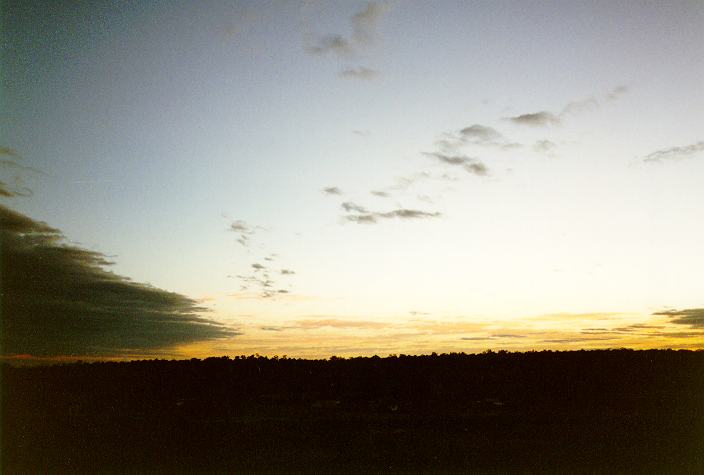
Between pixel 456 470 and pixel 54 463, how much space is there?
1493cm

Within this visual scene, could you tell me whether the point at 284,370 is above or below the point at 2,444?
above

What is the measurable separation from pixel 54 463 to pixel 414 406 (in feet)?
68.8

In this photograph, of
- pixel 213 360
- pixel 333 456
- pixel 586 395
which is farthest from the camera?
→ pixel 213 360

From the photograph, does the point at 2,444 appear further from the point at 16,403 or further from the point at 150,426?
the point at 16,403

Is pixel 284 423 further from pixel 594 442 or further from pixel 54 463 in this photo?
pixel 594 442

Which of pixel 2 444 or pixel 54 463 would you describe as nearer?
pixel 54 463

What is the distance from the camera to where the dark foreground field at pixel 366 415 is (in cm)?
2112

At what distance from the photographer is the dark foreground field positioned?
2112 centimetres

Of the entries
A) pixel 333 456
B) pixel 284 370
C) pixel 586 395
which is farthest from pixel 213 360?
pixel 333 456

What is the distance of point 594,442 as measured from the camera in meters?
23.2

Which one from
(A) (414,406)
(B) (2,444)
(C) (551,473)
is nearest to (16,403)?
(B) (2,444)

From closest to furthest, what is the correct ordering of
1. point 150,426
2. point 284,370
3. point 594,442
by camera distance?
point 594,442, point 150,426, point 284,370

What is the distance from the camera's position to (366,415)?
3253cm

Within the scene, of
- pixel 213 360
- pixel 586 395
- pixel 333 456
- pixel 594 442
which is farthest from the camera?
pixel 213 360
